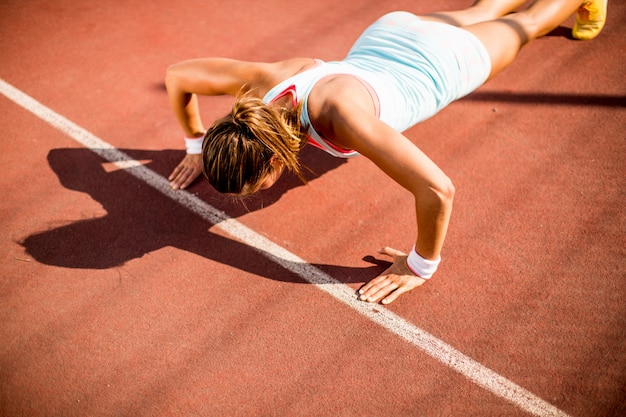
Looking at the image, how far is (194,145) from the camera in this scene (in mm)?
3422

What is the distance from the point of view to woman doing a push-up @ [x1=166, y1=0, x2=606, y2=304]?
7.62 ft

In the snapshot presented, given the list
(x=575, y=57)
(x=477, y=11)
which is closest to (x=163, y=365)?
(x=477, y=11)

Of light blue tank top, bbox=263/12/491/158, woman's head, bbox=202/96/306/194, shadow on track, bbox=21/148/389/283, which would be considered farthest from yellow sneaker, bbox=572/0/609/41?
woman's head, bbox=202/96/306/194

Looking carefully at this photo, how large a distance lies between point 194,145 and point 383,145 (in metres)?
1.71

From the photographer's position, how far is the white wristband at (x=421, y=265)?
2.75 meters

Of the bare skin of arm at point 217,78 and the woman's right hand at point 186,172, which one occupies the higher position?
the bare skin of arm at point 217,78

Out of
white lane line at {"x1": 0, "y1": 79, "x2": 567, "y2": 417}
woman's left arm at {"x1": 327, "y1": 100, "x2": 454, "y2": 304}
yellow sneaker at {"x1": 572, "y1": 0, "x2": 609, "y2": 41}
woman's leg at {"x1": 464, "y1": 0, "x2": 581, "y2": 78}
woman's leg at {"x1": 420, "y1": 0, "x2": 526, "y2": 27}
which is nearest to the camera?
woman's left arm at {"x1": 327, "y1": 100, "x2": 454, "y2": 304}

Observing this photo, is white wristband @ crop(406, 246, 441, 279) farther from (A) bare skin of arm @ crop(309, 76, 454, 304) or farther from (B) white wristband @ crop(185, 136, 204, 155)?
(B) white wristband @ crop(185, 136, 204, 155)

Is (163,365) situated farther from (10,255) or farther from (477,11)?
(477,11)

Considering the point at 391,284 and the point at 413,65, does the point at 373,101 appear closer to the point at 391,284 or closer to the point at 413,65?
the point at 413,65

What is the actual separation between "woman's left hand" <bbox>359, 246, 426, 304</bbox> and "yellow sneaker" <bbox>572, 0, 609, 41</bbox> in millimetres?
2932

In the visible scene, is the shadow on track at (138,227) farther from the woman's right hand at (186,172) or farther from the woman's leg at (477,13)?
the woman's leg at (477,13)

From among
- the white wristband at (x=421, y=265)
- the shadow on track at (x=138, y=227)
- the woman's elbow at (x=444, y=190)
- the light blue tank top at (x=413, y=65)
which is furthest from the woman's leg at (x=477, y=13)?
the white wristband at (x=421, y=265)

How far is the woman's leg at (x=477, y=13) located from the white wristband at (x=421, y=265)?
170 centimetres
